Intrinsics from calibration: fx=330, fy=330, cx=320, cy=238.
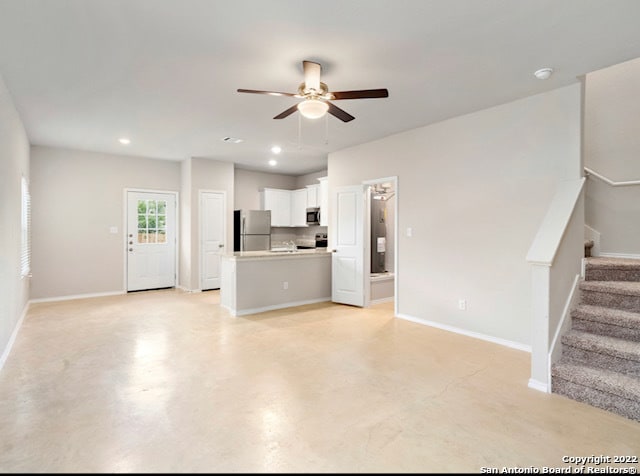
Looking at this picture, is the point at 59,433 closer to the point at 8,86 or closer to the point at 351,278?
the point at 8,86

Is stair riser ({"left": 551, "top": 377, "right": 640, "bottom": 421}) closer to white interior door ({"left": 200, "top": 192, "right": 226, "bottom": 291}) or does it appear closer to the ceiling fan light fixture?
the ceiling fan light fixture

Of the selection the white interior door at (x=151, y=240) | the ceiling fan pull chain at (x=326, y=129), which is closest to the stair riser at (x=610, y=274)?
the ceiling fan pull chain at (x=326, y=129)

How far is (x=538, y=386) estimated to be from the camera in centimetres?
268

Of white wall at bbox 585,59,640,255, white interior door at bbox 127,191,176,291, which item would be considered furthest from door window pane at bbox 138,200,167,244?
white wall at bbox 585,59,640,255

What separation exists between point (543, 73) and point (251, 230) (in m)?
5.76

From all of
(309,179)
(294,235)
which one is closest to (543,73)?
(309,179)

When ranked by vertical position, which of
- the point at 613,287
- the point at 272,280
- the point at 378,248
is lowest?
the point at 272,280

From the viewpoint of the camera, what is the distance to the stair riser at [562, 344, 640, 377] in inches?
97.9

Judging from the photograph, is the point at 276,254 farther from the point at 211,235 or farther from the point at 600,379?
the point at 600,379

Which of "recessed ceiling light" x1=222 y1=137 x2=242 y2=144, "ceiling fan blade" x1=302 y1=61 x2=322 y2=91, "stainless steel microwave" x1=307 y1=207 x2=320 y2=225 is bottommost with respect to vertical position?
"stainless steel microwave" x1=307 y1=207 x2=320 y2=225

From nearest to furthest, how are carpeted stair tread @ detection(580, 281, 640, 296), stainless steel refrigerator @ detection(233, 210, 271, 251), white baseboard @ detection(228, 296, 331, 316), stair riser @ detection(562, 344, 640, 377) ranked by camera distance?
1. stair riser @ detection(562, 344, 640, 377)
2. carpeted stair tread @ detection(580, 281, 640, 296)
3. white baseboard @ detection(228, 296, 331, 316)
4. stainless steel refrigerator @ detection(233, 210, 271, 251)

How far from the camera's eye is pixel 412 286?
4723 mm

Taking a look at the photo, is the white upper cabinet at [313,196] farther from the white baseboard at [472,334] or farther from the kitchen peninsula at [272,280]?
the white baseboard at [472,334]

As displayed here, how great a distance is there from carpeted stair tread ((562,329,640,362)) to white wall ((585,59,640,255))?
1.76m
